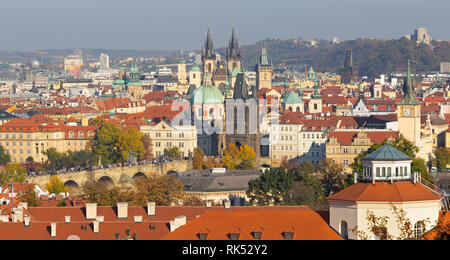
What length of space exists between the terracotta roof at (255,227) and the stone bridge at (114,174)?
4215cm

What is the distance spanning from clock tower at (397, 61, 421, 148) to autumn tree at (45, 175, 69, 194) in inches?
1162

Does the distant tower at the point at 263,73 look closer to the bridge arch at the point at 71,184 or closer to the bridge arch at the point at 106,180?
the bridge arch at the point at 106,180

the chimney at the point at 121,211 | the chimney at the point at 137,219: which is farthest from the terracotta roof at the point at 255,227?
the chimney at the point at 121,211

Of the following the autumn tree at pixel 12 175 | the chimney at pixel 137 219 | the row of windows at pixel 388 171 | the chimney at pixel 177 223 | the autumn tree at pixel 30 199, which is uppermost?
the row of windows at pixel 388 171

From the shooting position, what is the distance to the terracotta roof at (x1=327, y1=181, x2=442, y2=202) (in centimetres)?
3428

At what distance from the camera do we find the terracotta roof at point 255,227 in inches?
1270

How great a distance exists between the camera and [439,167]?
311 feet

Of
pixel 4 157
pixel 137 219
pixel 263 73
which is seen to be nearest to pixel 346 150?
pixel 4 157

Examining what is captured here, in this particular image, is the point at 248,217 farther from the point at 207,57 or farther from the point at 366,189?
the point at 207,57

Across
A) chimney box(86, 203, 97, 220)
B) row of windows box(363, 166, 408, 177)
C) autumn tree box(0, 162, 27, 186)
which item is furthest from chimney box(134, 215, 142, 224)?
autumn tree box(0, 162, 27, 186)

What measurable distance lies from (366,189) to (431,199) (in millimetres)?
1734

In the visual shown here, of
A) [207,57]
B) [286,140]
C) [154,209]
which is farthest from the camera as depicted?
[207,57]

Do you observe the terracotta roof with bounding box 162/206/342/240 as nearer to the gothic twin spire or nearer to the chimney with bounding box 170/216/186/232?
the chimney with bounding box 170/216/186/232
